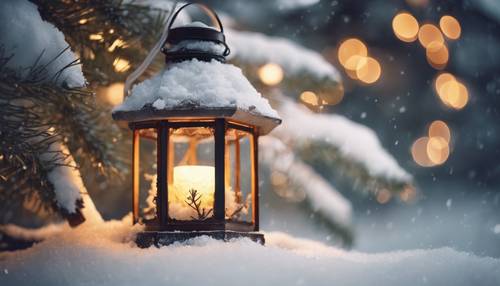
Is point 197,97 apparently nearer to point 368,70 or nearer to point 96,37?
point 96,37

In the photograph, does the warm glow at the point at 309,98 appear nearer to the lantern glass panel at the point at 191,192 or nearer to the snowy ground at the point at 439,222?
the lantern glass panel at the point at 191,192

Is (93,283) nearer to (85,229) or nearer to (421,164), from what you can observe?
(85,229)

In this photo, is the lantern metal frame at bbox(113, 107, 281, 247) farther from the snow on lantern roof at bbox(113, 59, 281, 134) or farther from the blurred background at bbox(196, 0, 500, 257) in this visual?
the blurred background at bbox(196, 0, 500, 257)

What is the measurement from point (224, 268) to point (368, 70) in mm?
2630

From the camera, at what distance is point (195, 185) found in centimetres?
171

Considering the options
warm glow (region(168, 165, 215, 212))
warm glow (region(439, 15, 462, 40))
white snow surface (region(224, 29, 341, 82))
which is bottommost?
warm glow (region(168, 165, 215, 212))

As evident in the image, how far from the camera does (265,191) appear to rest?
354 centimetres

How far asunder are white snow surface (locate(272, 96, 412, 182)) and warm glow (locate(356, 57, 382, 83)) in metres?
1.34

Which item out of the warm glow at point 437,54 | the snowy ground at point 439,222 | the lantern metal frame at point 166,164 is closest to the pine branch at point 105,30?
the lantern metal frame at point 166,164

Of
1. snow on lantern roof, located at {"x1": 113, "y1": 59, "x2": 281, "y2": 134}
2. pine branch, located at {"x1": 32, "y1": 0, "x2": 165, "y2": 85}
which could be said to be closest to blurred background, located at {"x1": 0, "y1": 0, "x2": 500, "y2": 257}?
pine branch, located at {"x1": 32, "y1": 0, "x2": 165, "y2": 85}

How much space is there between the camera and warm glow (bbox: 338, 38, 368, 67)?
140 inches

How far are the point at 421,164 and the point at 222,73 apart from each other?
A: 289cm

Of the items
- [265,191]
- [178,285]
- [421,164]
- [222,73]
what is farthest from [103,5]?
[421,164]

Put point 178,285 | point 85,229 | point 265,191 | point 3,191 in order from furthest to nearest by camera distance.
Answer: point 265,191 < point 3,191 < point 85,229 < point 178,285
